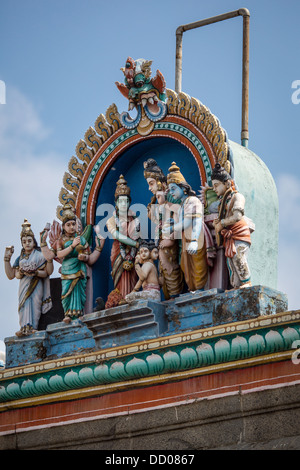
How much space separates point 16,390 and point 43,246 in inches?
69.2

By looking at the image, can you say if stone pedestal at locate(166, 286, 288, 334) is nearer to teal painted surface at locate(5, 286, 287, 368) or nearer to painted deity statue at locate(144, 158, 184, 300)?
teal painted surface at locate(5, 286, 287, 368)

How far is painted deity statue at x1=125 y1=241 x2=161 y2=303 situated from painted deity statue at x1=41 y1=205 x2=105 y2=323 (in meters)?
0.92

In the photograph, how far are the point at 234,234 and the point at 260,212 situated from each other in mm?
829

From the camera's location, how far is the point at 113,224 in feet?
48.2

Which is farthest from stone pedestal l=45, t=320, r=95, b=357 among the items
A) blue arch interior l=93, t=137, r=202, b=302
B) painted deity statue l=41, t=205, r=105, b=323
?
blue arch interior l=93, t=137, r=202, b=302

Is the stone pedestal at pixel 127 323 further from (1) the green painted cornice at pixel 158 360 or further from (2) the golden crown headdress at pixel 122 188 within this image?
(2) the golden crown headdress at pixel 122 188

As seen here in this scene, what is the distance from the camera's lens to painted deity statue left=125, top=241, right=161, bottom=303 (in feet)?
45.5

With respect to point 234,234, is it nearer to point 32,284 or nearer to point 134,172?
point 134,172

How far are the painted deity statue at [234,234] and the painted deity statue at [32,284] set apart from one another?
257 centimetres

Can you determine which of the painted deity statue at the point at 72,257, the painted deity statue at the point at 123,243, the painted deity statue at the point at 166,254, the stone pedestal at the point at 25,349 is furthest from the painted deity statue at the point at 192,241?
the stone pedestal at the point at 25,349

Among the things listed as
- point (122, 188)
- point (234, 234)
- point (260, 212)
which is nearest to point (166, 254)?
point (234, 234)

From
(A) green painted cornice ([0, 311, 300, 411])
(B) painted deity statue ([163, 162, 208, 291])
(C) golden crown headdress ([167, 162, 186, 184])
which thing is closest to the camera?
(A) green painted cornice ([0, 311, 300, 411])
